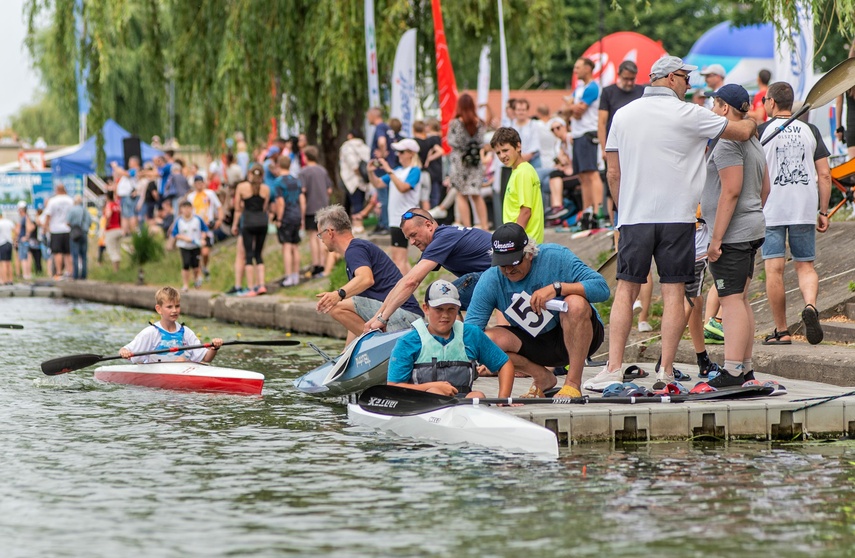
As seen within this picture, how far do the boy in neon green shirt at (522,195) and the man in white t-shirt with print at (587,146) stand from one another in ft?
17.1

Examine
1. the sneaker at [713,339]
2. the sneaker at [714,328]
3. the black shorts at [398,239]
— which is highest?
the black shorts at [398,239]

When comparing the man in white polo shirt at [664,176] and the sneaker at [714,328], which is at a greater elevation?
the man in white polo shirt at [664,176]

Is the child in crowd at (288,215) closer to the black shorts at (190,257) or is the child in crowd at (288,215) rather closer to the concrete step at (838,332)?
the black shorts at (190,257)

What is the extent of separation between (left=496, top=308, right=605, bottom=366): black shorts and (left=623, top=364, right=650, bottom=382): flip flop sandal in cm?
78

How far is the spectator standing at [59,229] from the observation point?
27.3m

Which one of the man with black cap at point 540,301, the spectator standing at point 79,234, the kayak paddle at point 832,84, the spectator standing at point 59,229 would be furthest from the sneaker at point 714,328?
the spectator standing at point 59,229

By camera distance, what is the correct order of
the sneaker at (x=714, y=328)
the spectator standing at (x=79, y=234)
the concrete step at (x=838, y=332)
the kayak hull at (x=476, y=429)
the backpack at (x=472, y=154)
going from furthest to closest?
the spectator standing at (x=79, y=234), the backpack at (x=472, y=154), the sneaker at (x=714, y=328), the concrete step at (x=838, y=332), the kayak hull at (x=476, y=429)

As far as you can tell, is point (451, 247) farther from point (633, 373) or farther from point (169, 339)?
point (169, 339)

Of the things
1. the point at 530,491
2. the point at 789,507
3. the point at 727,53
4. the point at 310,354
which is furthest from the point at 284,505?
the point at 727,53

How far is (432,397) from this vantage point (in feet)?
27.7

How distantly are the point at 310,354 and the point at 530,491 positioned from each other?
26.4 feet

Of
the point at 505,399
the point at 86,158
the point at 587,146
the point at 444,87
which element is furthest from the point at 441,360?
the point at 86,158

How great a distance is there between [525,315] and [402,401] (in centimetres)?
100

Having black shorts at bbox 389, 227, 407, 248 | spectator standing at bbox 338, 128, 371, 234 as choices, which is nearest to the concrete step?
black shorts at bbox 389, 227, 407, 248
